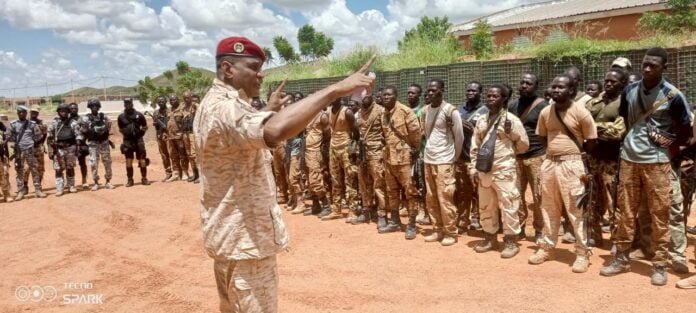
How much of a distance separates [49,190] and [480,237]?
1029 cm

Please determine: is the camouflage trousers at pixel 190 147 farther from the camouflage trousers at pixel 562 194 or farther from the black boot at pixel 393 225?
the camouflage trousers at pixel 562 194

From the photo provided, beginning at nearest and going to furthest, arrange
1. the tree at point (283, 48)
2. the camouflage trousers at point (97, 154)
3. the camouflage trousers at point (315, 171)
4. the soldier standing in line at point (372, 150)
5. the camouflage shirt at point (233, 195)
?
the camouflage shirt at point (233, 195) → the soldier standing in line at point (372, 150) → the camouflage trousers at point (315, 171) → the camouflage trousers at point (97, 154) → the tree at point (283, 48)

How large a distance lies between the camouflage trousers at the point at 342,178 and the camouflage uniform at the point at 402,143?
94 cm

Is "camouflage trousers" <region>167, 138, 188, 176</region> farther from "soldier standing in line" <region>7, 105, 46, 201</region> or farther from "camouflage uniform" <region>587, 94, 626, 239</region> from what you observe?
"camouflage uniform" <region>587, 94, 626, 239</region>

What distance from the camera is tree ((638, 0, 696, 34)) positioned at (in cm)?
1219

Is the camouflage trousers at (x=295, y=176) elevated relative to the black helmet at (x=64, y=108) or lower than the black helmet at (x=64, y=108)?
lower

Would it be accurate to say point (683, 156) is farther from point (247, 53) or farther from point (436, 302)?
point (247, 53)

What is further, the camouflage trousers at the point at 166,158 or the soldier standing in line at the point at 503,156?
the camouflage trousers at the point at 166,158

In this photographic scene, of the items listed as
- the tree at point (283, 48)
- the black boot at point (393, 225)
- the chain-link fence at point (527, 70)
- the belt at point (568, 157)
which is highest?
the tree at point (283, 48)

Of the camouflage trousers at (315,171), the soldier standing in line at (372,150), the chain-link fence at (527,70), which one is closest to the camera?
the soldier standing in line at (372,150)

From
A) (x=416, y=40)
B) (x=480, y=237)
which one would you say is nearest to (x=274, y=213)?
(x=480, y=237)

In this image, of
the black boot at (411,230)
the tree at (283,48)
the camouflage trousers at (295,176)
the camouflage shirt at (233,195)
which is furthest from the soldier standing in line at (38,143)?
the tree at (283,48)

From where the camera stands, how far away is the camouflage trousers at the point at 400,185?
667 centimetres

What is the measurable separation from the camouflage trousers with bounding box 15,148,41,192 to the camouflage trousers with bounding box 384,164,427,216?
8345 millimetres
